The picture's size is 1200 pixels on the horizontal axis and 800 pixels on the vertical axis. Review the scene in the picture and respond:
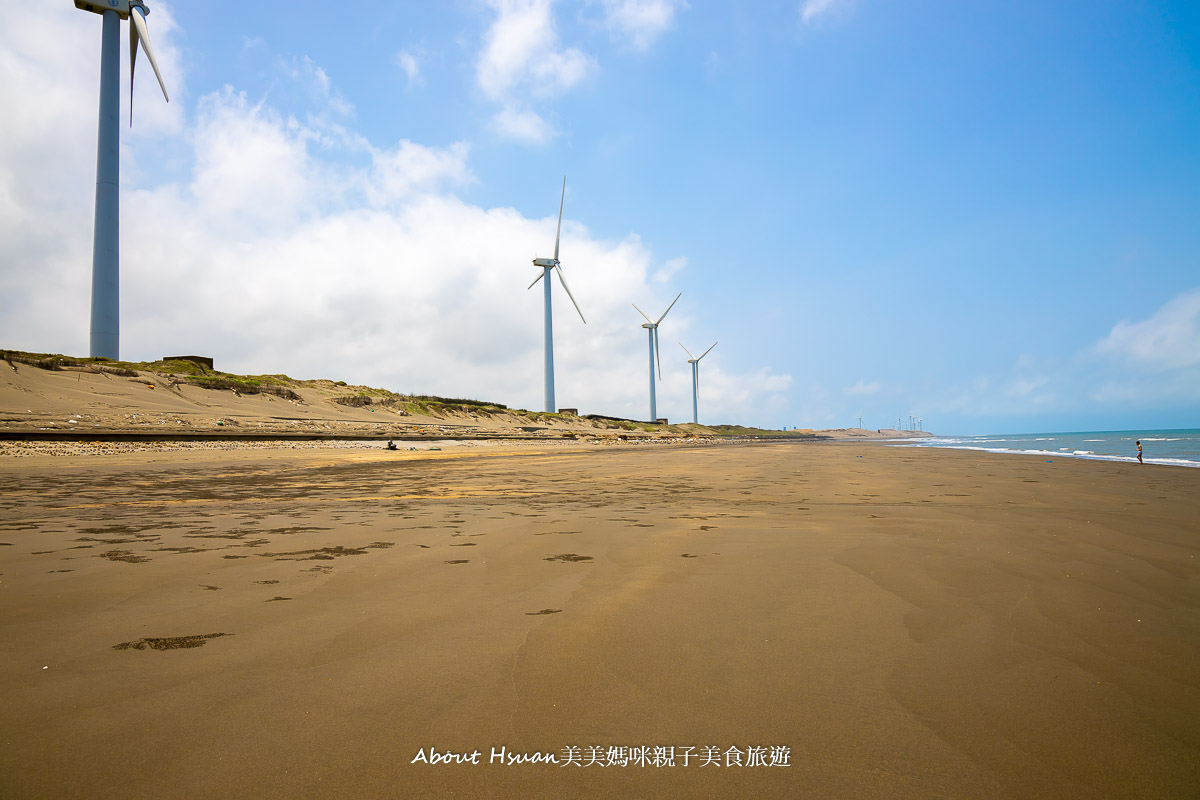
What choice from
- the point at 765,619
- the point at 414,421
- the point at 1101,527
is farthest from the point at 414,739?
the point at 414,421

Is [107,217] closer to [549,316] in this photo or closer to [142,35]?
[142,35]

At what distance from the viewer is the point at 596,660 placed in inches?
106

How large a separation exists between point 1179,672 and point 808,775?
223cm

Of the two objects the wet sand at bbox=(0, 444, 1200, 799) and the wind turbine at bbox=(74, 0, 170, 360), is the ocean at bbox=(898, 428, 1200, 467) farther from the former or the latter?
the wind turbine at bbox=(74, 0, 170, 360)

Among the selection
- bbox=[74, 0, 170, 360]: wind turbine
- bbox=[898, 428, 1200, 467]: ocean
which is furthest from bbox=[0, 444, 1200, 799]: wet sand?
bbox=[74, 0, 170, 360]: wind turbine

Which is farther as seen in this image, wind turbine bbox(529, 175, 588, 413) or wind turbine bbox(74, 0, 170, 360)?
wind turbine bbox(529, 175, 588, 413)

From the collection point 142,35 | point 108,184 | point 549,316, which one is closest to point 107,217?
point 108,184

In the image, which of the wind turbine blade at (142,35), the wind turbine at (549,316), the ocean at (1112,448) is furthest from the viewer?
the wind turbine at (549,316)

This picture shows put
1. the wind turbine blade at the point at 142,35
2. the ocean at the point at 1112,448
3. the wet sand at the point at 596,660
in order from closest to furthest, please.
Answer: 1. the wet sand at the point at 596,660
2. the ocean at the point at 1112,448
3. the wind turbine blade at the point at 142,35

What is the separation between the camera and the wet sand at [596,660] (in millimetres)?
1850

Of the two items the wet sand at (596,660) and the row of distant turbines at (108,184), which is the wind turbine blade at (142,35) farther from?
the wet sand at (596,660)

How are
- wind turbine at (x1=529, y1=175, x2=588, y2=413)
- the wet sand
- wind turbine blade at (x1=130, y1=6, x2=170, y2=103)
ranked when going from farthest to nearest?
wind turbine at (x1=529, y1=175, x2=588, y2=413) → wind turbine blade at (x1=130, y1=6, x2=170, y2=103) → the wet sand

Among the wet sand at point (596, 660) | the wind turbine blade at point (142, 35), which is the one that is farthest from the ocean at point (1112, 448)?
the wind turbine blade at point (142, 35)

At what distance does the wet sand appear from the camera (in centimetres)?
185
